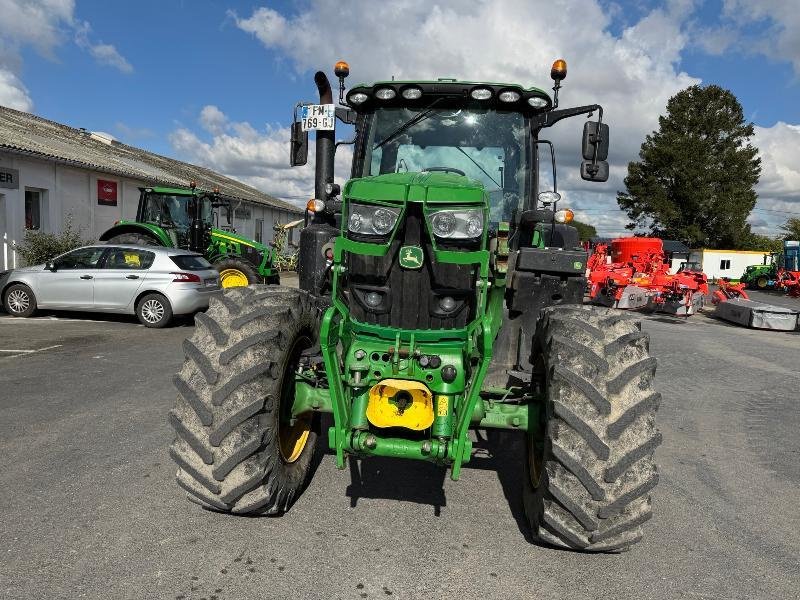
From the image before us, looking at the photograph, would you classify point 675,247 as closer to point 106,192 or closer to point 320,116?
point 106,192

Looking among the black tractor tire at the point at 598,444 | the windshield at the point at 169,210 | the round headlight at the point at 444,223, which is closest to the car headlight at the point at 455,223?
the round headlight at the point at 444,223

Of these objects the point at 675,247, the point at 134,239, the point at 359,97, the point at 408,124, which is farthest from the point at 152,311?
the point at 675,247

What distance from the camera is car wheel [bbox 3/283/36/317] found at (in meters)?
11.1

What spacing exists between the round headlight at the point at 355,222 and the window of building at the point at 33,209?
626 inches

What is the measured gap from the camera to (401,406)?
318 centimetres

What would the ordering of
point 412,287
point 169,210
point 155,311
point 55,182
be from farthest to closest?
point 55,182
point 169,210
point 155,311
point 412,287

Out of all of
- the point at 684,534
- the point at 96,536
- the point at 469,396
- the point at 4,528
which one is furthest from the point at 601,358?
the point at 4,528

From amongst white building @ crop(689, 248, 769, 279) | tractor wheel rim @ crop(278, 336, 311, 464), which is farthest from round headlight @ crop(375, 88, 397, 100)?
white building @ crop(689, 248, 769, 279)

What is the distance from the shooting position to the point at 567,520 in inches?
119

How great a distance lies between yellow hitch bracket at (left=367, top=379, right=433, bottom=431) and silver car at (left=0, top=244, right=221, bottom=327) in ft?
27.8

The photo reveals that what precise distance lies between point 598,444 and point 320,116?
345 centimetres

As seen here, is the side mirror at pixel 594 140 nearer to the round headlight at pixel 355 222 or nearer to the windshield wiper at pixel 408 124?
the windshield wiper at pixel 408 124

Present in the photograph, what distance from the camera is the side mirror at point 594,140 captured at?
4.78m

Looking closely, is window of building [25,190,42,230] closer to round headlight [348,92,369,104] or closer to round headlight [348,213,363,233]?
round headlight [348,92,369,104]
